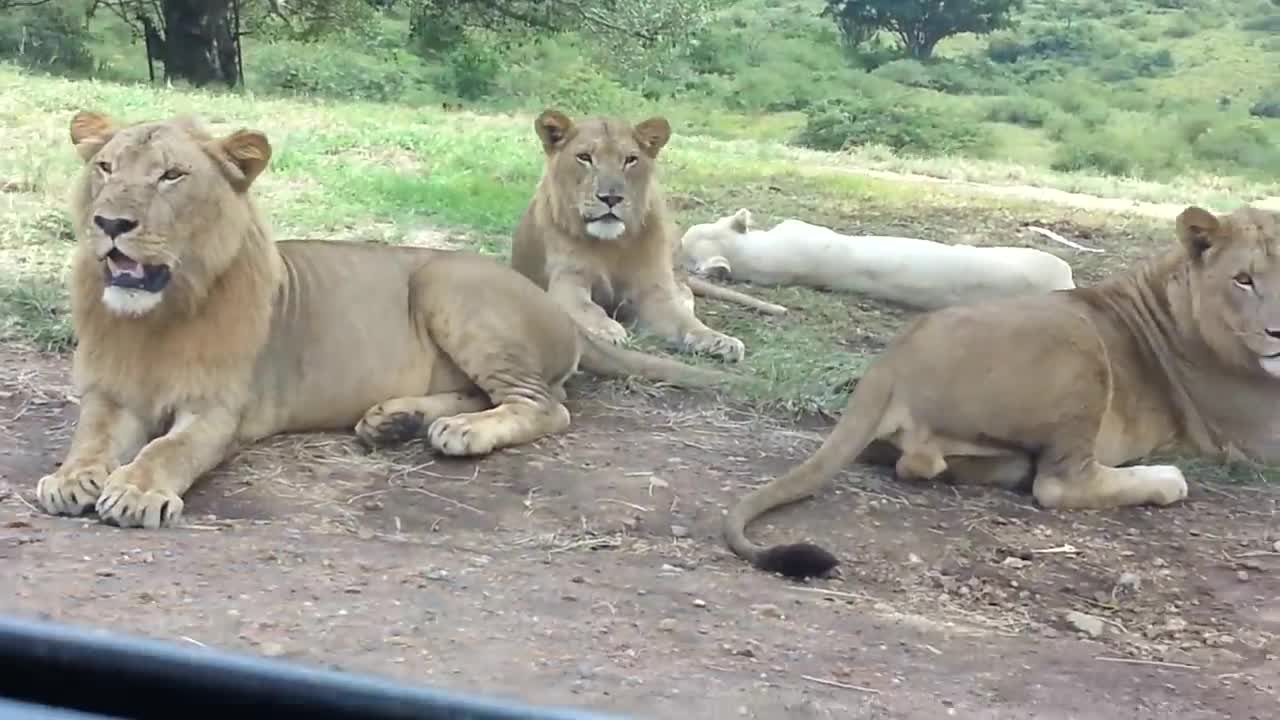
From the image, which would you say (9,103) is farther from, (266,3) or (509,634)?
(509,634)

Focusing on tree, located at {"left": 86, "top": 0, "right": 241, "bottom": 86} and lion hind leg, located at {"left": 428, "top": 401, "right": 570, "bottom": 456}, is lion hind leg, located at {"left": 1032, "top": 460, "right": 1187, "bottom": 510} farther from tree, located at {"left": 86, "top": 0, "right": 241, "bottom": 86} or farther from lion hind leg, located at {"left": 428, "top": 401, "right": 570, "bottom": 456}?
tree, located at {"left": 86, "top": 0, "right": 241, "bottom": 86}

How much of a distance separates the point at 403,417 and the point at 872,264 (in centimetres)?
265

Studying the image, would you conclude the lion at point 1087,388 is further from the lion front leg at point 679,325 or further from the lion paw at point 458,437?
the lion front leg at point 679,325

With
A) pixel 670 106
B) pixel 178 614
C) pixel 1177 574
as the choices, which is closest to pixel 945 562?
pixel 1177 574

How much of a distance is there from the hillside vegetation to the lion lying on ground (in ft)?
18.5

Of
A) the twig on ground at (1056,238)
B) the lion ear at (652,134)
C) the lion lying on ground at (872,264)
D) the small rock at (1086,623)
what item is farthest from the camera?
the twig on ground at (1056,238)

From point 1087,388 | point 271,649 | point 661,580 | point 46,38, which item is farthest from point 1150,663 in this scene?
point 46,38

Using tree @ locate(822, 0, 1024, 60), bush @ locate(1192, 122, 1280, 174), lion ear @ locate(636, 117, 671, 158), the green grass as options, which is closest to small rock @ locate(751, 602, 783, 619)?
the green grass

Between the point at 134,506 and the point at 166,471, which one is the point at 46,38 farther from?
the point at 134,506

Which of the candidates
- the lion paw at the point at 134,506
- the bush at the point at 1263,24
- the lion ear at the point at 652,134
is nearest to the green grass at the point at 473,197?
the lion ear at the point at 652,134

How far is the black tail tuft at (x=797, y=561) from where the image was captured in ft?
10.9

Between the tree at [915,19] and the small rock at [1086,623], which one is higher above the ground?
the tree at [915,19]

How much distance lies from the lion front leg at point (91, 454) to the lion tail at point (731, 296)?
2817 mm

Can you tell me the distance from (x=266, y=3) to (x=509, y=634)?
12.3 m
